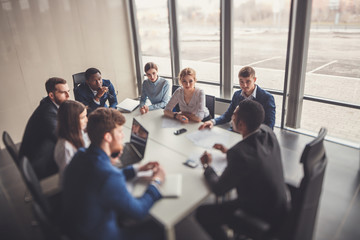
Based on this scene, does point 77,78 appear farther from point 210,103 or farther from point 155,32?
point 210,103

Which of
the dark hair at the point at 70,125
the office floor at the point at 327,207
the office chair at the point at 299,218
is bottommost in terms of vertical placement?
the office floor at the point at 327,207

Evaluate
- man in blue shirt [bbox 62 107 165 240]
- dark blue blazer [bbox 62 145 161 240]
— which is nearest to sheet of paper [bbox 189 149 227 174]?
man in blue shirt [bbox 62 107 165 240]

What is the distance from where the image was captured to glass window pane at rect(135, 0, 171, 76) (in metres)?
5.62

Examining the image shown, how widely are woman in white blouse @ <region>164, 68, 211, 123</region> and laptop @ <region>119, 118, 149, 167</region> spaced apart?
74cm

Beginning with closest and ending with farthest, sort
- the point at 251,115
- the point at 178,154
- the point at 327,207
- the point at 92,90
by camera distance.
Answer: the point at 251,115
the point at 178,154
the point at 327,207
the point at 92,90

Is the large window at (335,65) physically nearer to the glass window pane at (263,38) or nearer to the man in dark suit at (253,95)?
the glass window pane at (263,38)

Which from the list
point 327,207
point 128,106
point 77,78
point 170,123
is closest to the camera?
point 327,207

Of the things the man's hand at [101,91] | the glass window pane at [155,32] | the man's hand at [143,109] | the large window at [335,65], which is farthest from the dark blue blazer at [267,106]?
the glass window pane at [155,32]

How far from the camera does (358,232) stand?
90.0 inches

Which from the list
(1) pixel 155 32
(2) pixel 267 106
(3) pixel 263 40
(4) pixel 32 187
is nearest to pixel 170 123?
(2) pixel 267 106

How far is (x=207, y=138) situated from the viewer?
2549mm

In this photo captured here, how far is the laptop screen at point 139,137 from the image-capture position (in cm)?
225

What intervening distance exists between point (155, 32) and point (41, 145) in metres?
4.32

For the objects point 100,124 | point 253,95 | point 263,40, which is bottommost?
point 253,95
